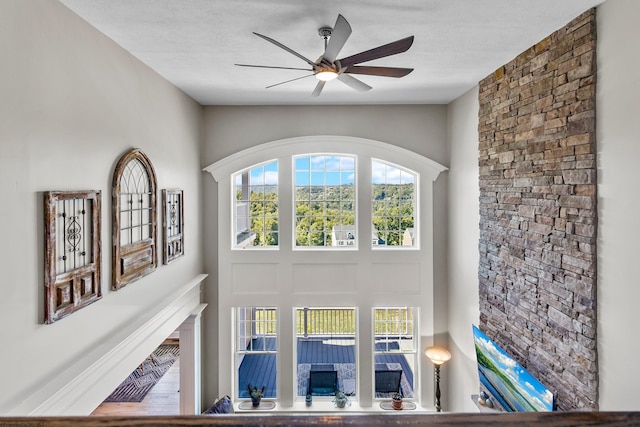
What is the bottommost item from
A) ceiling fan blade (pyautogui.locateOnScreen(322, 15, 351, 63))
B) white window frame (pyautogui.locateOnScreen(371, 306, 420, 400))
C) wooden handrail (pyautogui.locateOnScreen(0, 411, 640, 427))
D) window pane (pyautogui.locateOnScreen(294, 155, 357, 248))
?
white window frame (pyautogui.locateOnScreen(371, 306, 420, 400))

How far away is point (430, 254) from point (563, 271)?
2402mm

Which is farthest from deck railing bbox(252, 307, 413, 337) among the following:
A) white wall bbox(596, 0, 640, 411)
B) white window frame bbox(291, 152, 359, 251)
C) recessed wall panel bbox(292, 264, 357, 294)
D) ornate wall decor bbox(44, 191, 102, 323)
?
white wall bbox(596, 0, 640, 411)

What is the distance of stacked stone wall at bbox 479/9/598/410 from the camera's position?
95.8 inches

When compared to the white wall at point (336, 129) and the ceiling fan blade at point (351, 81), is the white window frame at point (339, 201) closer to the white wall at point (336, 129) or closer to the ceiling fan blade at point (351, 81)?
the white wall at point (336, 129)

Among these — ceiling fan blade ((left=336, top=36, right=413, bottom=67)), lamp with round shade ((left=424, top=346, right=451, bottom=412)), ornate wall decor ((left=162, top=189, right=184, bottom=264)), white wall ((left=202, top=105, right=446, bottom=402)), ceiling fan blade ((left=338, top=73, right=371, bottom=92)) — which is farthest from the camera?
white wall ((left=202, top=105, right=446, bottom=402))

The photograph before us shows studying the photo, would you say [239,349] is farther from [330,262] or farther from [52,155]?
[52,155]

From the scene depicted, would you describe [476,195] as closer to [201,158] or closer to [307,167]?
[307,167]

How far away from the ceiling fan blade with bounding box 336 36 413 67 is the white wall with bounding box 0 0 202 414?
182cm

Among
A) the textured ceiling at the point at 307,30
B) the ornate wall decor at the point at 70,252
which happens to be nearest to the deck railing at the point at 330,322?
the ornate wall decor at the point at 70,252

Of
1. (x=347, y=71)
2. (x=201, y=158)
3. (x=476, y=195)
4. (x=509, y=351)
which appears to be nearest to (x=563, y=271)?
(x=509, y=351)

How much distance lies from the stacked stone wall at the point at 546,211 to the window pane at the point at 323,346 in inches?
83.2

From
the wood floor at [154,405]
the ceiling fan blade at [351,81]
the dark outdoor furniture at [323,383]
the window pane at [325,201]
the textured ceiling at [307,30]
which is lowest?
the wood floor at [154,405]

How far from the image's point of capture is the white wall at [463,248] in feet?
13.7

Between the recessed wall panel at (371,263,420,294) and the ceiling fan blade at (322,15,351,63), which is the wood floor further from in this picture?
the ceiling fan blade at (322,15,351,63)
